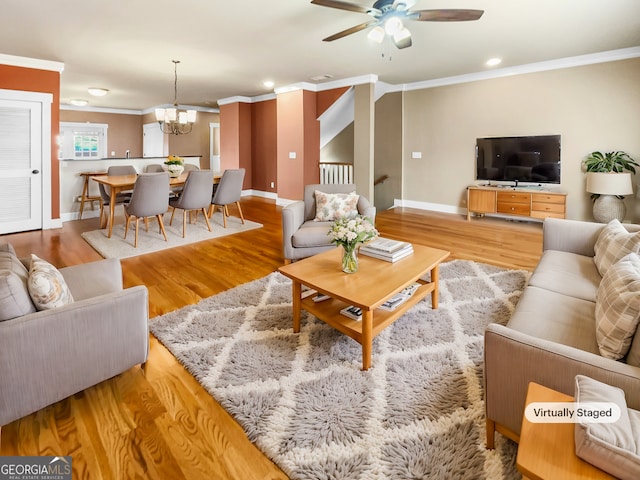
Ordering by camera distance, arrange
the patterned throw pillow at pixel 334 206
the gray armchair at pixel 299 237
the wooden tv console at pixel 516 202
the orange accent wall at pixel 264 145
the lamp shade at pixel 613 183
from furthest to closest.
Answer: the orange accent wall at pixel 264 145 → the wooden tv console at pixel 516 202 → the lamp shade at pixel 613 183 → the patterned throw pillow at pixel 334 206 → the gray armchair at pixel 299 237

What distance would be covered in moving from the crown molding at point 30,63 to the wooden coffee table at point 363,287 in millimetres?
5395

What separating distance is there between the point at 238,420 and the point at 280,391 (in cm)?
26

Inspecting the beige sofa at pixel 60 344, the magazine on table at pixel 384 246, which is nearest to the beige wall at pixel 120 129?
the beige sofa at pixel 60 344

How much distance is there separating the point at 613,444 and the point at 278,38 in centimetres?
462

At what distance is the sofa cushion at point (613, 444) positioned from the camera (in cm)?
88

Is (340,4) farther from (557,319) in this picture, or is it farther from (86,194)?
(86,194)

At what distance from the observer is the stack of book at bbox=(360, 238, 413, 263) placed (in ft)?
8.61

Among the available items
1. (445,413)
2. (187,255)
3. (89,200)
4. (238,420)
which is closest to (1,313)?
(238,420)

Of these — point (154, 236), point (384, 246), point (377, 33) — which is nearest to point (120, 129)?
point (154, 236)

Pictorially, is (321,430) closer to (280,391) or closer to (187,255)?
(280,391)

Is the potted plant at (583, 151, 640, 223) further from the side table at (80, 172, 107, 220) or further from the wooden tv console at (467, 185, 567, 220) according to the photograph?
the side table at (80, 172, 107, 220)

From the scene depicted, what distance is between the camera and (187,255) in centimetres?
424

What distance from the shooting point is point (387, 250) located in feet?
8.68

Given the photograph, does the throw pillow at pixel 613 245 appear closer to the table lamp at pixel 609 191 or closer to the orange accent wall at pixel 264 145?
the table lamp at pixel 609 191
